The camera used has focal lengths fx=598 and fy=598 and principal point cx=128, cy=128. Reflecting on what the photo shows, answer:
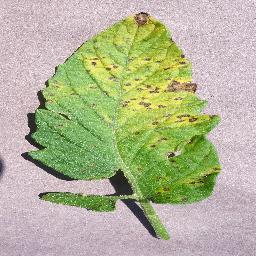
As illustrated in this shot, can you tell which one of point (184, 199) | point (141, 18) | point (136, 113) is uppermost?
point (141, 18)

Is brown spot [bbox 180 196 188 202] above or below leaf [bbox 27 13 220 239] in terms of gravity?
below

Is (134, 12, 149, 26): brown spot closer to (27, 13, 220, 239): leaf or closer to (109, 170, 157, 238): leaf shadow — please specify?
(27, 13, 220, 239): leaf

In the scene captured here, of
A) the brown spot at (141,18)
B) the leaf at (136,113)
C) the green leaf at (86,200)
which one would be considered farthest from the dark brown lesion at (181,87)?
the green leaf at (86,200)

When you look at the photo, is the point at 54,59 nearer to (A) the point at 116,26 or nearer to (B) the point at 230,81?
(A) the point at 116,26

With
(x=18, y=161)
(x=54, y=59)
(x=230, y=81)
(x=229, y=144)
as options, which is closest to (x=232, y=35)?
(x=230, y=81)

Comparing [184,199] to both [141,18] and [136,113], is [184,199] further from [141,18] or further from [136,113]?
[141,18]

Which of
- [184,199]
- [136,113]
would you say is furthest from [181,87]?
[184,199]

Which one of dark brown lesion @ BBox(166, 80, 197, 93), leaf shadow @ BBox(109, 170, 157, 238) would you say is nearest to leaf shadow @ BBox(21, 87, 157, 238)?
leaf shadow @ BBox(109, 170, 157, 238)
